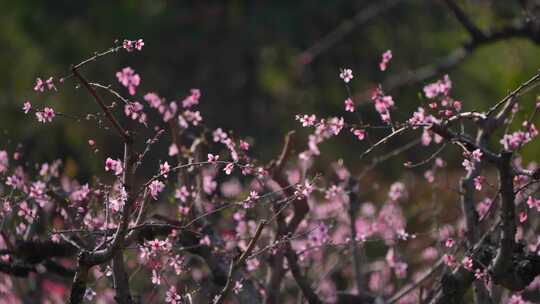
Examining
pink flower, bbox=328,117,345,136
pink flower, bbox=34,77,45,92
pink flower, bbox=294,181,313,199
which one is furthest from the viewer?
pink flower, bbox=294,181,313,199

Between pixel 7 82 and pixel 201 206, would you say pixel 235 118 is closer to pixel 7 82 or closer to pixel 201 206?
pixel 7 82

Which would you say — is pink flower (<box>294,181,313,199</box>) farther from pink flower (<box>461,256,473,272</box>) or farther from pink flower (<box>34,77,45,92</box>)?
pink flower (<box>34,77,45,92</box>)

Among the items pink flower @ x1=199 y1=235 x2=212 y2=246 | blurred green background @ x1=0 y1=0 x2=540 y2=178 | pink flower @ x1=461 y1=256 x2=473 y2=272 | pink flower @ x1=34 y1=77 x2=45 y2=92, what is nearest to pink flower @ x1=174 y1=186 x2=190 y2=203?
pink flower @ x1=199 y1=235 x2=212 y2=246

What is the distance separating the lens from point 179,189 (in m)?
5.82

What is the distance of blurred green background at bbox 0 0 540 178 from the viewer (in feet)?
57.9

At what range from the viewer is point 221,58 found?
18406 mm

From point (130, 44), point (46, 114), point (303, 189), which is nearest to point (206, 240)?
point (303, 189)

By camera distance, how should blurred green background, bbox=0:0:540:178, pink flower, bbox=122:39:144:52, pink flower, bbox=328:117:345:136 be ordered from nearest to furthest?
pink flower, bbox=122:39:144:52 < pink flower, bbox=328:117:345:136 < blurred green background, bbox=0:0:540:178

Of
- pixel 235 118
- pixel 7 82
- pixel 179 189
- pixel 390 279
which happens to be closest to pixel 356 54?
pixel 235 118

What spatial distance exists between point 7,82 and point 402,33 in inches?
302

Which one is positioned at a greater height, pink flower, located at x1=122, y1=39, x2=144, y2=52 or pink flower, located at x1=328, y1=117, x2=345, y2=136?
pink flower, located at x1=122, y1=39, x2=144, y2=52

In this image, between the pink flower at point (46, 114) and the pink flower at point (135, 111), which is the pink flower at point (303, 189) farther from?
the pink flower at point (46, 114)

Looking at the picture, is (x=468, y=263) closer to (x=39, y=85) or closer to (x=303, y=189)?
(x=303, y=189)

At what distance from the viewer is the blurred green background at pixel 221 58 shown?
1764cm
